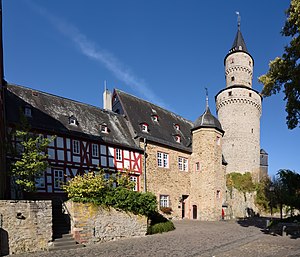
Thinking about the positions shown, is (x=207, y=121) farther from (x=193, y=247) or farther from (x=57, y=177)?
(x=193, y=247)

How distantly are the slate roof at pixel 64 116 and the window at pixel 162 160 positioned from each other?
8.73ft

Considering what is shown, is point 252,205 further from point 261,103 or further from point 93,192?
point 93,192

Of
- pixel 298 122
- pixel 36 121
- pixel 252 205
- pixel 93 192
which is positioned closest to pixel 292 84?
pixel 298 122

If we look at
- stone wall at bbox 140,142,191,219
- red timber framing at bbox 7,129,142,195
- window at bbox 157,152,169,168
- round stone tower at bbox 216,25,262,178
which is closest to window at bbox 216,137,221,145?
stone wall at bbox 140,142,191,219

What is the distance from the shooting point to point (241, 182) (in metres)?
33.3

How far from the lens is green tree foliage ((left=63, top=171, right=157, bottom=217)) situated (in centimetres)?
1286

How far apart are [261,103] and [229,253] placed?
34675 mm

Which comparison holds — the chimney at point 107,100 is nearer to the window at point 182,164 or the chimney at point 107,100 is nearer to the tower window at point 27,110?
the window at point 182,164

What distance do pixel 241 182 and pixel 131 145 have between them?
17.2 m

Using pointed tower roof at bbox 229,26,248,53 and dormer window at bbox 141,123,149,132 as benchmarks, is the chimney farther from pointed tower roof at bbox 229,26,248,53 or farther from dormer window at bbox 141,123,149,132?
pointed tower roof at bbox 229,26,248,53

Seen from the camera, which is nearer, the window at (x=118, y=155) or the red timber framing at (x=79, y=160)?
the red timber framing at (x=79, y=160)

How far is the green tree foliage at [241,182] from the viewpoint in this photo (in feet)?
105

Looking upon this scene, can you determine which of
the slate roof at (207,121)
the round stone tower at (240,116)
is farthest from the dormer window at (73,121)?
the round stone tower at (240,116)

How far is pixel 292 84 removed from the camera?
43.0 ft
